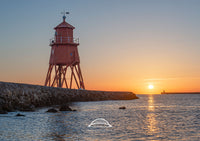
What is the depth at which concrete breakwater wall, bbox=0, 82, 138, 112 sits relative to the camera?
111 ft

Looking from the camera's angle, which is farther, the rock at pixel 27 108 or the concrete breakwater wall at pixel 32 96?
the concrete breakwater wall at pixel 32 96

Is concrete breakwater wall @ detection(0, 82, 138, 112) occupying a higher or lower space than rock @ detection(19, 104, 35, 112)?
higher

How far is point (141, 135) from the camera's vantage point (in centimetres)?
1738

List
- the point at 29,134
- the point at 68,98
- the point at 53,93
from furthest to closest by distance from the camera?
the point at 68,98 < the point at 53,93 < the point at 29,134

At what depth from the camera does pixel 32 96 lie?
40.3m

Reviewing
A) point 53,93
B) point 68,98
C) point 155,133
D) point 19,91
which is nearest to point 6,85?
point 19,91

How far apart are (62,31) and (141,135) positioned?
44.9m

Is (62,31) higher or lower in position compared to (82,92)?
higher

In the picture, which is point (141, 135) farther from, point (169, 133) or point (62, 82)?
point (62, 82)

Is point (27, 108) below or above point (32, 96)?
below

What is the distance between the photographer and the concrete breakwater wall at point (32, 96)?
33.9 m

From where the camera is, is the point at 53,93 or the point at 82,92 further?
the point at 82,92

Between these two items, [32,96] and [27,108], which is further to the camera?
[32,96]

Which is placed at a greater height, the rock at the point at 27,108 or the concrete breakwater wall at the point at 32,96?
the concrete breakwater wall at the point at 32,96
